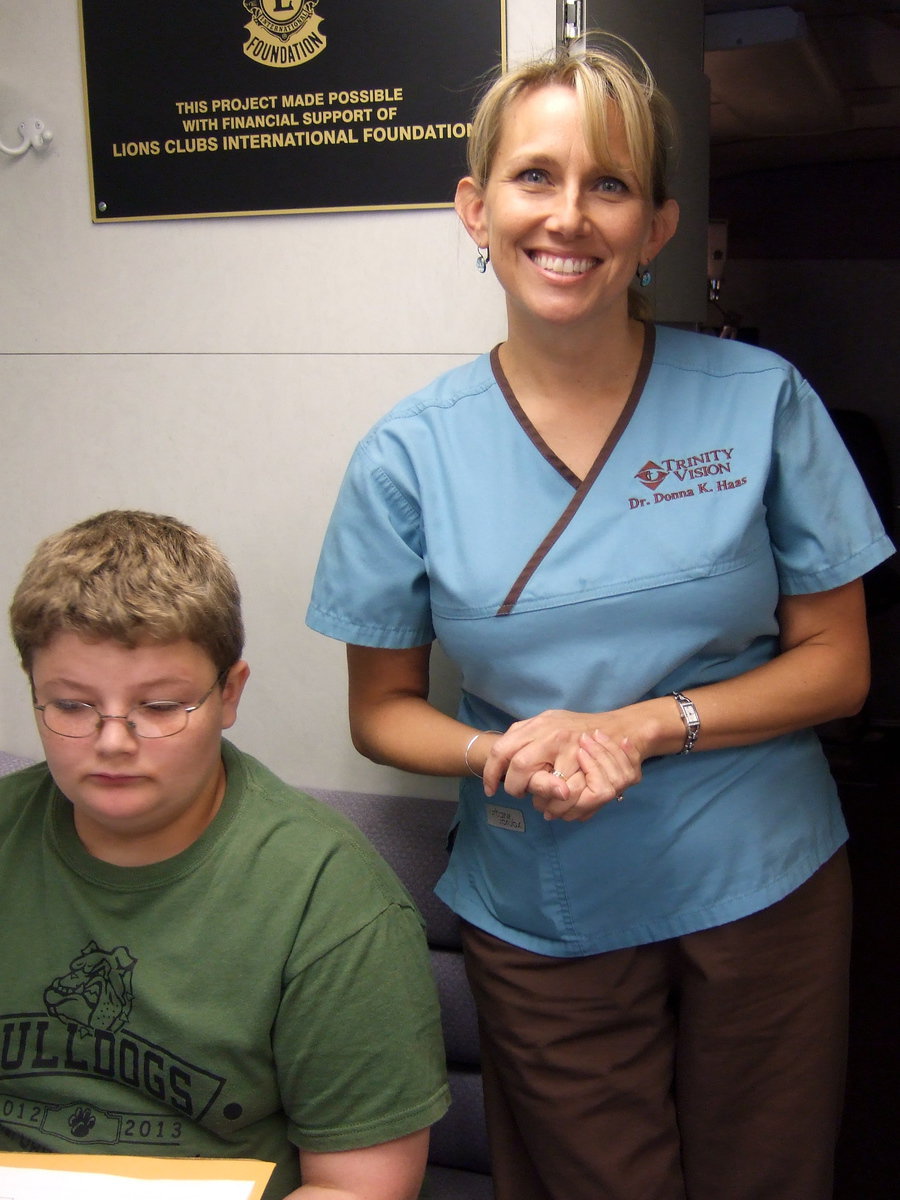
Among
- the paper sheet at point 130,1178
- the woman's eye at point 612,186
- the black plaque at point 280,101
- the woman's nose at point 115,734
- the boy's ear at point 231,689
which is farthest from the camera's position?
the black plaque at point 280,101

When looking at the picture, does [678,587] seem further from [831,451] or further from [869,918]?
[869,918]

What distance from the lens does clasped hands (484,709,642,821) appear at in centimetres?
115

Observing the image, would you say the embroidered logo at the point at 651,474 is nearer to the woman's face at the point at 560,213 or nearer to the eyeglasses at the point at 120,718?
the woman's face at the point at 560,213

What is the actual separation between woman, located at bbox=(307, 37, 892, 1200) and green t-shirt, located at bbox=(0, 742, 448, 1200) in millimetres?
220

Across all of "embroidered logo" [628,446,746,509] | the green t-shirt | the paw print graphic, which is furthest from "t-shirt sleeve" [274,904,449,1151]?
"embroidered logo" [628,446,746,509]

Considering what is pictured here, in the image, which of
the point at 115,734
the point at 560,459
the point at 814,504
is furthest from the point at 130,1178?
the point at 814,504

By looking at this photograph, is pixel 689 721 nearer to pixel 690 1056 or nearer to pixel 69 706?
pixel 690 1056

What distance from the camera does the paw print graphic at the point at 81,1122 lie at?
44.9 inches

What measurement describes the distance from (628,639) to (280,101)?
3.08ft

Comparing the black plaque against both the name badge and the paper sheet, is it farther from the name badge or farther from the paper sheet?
the paper sheet

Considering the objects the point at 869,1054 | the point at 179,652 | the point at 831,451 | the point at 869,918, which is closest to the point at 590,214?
the point at 831,451

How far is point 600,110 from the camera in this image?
1215mm

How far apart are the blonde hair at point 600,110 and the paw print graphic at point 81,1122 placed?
1054mm

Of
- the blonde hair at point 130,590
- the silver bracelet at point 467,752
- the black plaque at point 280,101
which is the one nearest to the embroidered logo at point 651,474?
the silver bracelet at point 467,752
